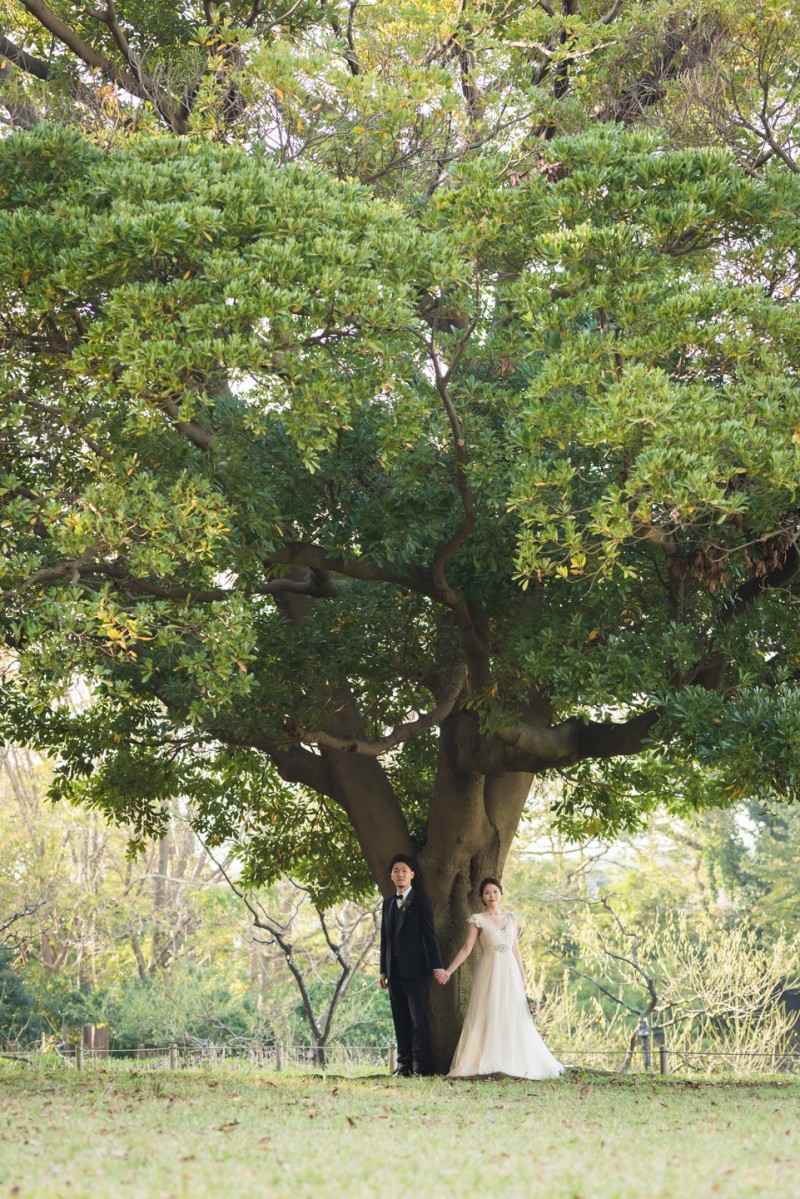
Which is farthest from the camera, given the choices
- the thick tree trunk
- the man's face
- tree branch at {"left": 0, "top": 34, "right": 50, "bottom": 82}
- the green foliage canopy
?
tree branch at {"left": 0, "top": 34, "right": 50, "bottom": 82}

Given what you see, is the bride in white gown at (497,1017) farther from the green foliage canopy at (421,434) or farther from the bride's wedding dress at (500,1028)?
the green foliage canopy at (421,434)

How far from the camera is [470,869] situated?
406 inches

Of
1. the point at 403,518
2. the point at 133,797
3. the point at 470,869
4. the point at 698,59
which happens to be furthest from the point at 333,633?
Result: the point at 698,59

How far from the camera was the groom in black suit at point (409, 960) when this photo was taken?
366 inches

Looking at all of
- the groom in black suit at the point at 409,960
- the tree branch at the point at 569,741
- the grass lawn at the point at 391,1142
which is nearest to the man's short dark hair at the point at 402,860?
the groom in black suit at the point at 409,960

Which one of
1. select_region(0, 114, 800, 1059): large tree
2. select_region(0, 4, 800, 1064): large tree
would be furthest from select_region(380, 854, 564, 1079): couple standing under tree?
select_region(0, 114, 800, 1059): large tree

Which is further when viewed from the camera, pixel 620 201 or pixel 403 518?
pixel 403 518

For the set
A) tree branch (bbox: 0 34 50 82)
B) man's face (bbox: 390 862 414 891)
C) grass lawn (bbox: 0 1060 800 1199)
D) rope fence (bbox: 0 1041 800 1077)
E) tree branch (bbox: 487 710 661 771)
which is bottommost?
rope fence (bbox: 0 1041 800 1077)

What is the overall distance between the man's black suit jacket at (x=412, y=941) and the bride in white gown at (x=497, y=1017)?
20 centimetres

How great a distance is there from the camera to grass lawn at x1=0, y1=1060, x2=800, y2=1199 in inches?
159

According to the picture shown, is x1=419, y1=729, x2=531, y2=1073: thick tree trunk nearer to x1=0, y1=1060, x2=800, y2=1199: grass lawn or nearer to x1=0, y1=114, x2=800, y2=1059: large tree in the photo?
x1=0, y1=114, x2=800, y2=1059: large tree

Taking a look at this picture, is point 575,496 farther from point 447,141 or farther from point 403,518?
point 447,141

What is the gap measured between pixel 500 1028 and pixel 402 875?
1.31 meters

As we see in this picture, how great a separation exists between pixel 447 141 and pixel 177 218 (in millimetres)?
3530
